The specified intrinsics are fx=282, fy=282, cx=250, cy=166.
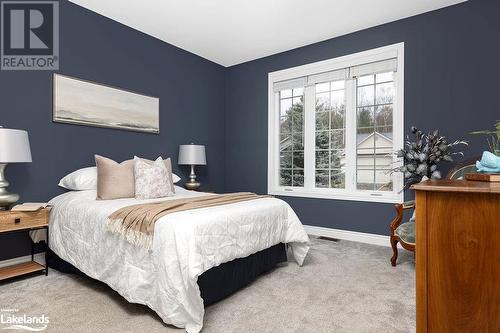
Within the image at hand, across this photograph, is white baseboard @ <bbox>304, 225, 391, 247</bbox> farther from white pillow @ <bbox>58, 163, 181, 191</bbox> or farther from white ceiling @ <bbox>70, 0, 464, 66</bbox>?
white pillow @ <bbox>58, 163, 181, 191</bbox>

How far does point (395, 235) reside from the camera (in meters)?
2.81

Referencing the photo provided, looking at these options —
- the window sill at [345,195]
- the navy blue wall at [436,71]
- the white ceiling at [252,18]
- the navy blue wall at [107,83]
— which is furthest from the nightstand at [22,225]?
the navy blue wall at [436,71]

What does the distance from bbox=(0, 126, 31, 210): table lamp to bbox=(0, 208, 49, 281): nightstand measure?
16 cm

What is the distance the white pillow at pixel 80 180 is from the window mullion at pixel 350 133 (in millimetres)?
3191

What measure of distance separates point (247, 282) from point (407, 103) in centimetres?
285

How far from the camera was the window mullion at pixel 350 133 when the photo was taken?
3928 millimetres

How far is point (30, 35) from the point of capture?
296cm

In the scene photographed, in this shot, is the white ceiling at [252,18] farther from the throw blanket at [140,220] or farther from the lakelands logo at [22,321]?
the lakelands logo at [22,321]

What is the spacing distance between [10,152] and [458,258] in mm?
3132

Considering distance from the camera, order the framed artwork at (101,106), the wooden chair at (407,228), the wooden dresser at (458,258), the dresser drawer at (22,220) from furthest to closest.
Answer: the framed artwork at (101,106)
the wooden chair at (407,228)
the dresser drawer at (22,220)
the wooden dresser at (458,258)

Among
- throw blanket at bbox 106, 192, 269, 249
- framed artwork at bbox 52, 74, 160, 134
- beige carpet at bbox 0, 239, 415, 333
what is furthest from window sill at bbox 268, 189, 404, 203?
throw blanket at bbox 106, 192, 269, 249

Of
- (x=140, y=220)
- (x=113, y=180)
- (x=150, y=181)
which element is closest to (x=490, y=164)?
(x=140, y=220)

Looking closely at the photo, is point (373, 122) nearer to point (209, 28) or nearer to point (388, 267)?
point (388, 267)

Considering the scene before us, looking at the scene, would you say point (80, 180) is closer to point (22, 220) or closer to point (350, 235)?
point (22, 220)
